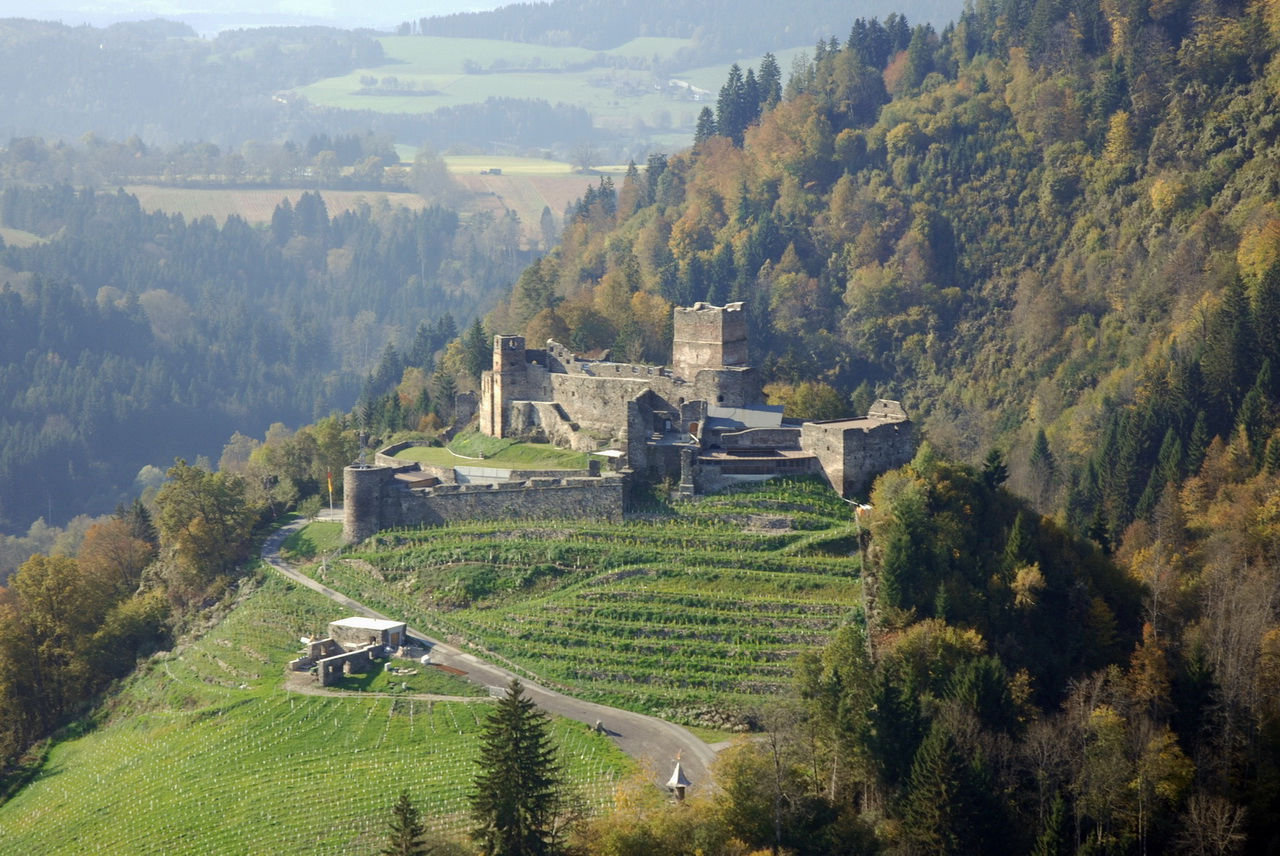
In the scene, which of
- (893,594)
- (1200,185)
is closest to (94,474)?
(1200,185)

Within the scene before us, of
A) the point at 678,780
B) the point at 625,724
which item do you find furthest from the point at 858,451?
the point at 678,780

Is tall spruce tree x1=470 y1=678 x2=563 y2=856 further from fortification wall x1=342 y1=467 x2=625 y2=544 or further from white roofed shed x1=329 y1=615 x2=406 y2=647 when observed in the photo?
fortification wall x1=342 y1=467 x2=625 y2=544

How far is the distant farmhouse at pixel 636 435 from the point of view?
63.1 metres

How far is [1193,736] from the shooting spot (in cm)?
5684

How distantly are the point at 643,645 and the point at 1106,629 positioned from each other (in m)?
16.3

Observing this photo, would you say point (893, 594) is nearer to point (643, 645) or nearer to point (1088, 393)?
point (643, 645)

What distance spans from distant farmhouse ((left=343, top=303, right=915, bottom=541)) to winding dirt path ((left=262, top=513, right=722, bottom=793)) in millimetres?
7165

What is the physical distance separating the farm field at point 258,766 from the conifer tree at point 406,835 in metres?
2.76

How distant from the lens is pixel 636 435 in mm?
63844

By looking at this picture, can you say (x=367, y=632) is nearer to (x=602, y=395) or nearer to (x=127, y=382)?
(x=602, y=395)

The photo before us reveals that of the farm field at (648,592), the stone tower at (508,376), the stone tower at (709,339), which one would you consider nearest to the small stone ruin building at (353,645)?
the farm field at (648,592)

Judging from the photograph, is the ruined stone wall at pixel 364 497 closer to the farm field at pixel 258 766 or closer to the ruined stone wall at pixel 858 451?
the farm field at pixel 258 766

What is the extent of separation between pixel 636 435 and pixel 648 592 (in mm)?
7154

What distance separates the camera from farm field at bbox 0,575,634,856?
165 feet
